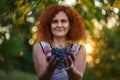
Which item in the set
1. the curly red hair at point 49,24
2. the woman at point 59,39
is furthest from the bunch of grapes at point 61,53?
the curly red hair at point 49,24

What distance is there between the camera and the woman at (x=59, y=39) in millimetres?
6668

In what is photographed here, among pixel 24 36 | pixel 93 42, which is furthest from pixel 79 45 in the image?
pixel 93 42

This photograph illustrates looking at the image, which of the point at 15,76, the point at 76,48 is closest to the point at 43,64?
the point at 76,48

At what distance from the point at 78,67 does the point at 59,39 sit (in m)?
0.35

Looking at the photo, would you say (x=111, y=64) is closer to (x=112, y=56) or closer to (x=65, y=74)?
(x=112, y=56)

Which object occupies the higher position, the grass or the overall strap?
the overall strap

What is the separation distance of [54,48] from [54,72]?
424 millimetres

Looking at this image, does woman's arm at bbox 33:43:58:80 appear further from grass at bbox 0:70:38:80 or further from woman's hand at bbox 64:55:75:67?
grass at bbox 0:70:38:80

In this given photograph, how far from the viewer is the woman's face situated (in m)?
6.88

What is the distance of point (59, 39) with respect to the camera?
689 centimetres

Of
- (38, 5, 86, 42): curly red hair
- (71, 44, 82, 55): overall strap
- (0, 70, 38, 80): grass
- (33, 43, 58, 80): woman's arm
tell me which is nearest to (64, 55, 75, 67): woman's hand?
(33, 43, 58, 80): woman's arm

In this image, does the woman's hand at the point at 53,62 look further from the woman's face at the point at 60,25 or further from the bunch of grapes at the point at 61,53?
the woman's face at the point at 60,25

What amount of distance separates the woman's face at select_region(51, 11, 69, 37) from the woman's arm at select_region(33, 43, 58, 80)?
9.5 inches

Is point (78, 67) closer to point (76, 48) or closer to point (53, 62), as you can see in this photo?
point (76, 48)
